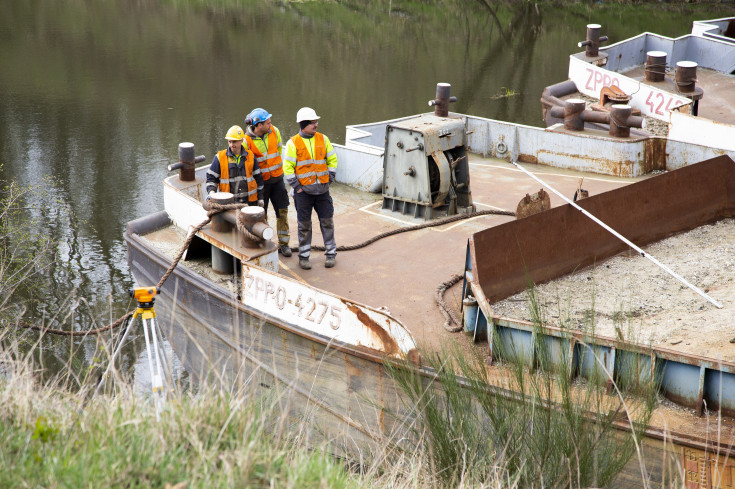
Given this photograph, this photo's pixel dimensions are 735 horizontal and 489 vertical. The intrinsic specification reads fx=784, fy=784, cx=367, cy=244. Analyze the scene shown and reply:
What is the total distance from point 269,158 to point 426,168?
6.18 ft

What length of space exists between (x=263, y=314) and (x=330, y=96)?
45.5ft

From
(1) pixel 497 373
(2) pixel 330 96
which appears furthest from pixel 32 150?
(1) pixel 497 373

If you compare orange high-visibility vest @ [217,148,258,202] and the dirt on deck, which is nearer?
the dirt on deck

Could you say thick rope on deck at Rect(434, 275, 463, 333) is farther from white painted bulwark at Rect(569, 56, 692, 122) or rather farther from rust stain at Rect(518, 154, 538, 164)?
white painted bulwark at Rect(569, 56, 692, 122)

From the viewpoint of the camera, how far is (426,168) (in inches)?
332

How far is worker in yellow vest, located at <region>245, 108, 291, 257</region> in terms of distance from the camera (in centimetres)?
717

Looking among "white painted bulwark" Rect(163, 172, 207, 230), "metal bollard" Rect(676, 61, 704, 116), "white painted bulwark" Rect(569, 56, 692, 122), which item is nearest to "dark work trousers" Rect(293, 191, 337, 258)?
"white painted bulwark" Rect(163, 172, 207, 230)

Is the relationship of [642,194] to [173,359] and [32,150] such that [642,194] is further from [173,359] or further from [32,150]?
[32,150]

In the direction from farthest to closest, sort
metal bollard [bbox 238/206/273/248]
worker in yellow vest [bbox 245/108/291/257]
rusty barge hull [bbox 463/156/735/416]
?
worker in yellow vest [bbox 245/108/291/257] → metal bollard [bbox 238/206/273/248] → rusty barge hull [bbox 463/156/735/416]

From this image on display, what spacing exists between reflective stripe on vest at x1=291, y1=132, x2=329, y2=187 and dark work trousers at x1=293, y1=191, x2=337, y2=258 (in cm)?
16

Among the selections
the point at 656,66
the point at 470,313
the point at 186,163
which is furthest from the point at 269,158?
the point at 656,66

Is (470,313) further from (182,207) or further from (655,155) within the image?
(655,155)

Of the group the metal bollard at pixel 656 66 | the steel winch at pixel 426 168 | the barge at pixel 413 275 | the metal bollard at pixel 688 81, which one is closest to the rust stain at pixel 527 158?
the barge at pixel 413 275

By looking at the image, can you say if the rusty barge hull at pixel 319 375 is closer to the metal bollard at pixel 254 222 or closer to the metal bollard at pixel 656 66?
the metal bollard at pixel 254 222
